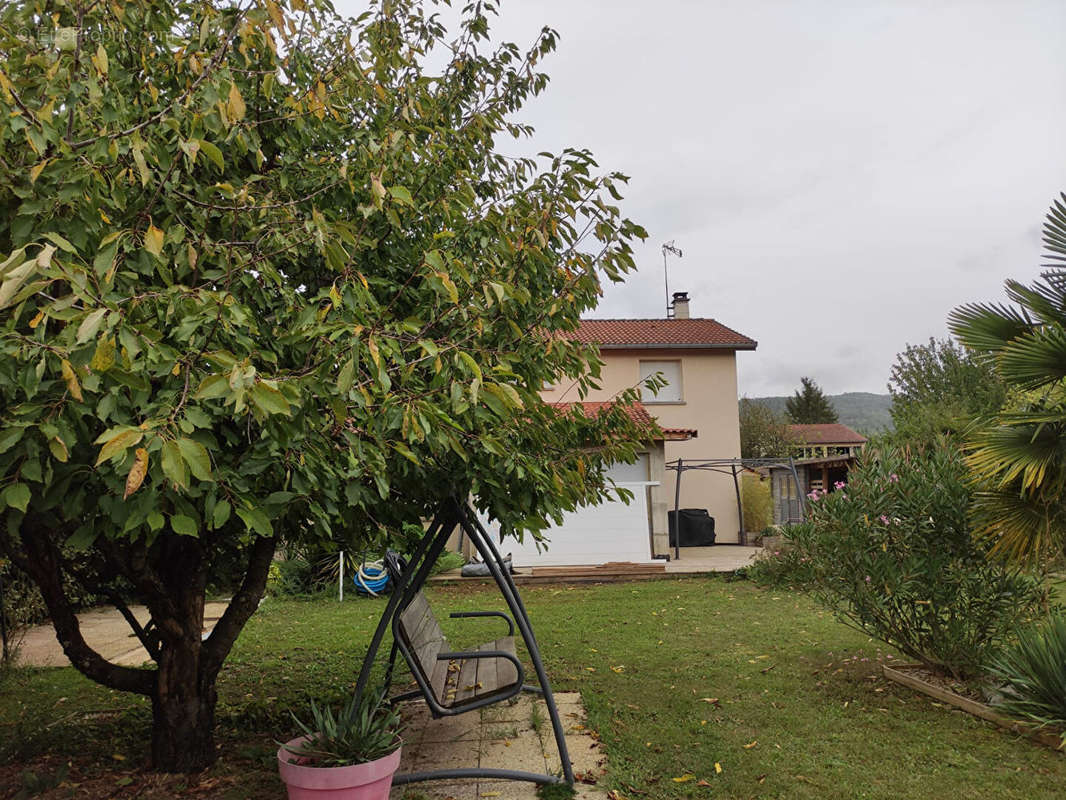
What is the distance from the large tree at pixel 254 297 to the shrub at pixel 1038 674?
9.73 ft

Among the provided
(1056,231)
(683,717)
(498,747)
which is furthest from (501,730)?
(1056,231)

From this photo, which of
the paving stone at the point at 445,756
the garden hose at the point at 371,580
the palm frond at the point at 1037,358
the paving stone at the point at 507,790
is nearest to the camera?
the paving stone at the point at 507,790

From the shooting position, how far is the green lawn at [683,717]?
4.19 m

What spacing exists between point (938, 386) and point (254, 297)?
126 feet

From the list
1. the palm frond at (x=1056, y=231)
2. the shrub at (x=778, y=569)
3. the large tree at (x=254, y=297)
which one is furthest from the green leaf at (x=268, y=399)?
the shrub at (x=778, y=569)

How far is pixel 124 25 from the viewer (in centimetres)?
350

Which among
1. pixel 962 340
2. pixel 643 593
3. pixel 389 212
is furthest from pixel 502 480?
pixel 643 593

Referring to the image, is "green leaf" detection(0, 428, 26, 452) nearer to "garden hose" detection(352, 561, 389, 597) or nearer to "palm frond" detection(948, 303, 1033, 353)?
"palm frond" detection(948, 303, 1033, 353)

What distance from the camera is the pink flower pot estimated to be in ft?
10.8

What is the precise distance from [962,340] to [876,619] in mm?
2598

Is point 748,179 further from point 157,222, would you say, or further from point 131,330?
point 131,330

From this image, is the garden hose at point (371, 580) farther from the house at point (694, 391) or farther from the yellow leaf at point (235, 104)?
the yellow leaf at point (235, 104)

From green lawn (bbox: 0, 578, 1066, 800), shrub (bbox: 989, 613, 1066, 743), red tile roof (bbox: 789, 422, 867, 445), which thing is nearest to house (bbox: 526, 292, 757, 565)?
green lawn (bbox: 0, 578, 1066, 800)

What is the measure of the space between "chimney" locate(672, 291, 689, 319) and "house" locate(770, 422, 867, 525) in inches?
247
